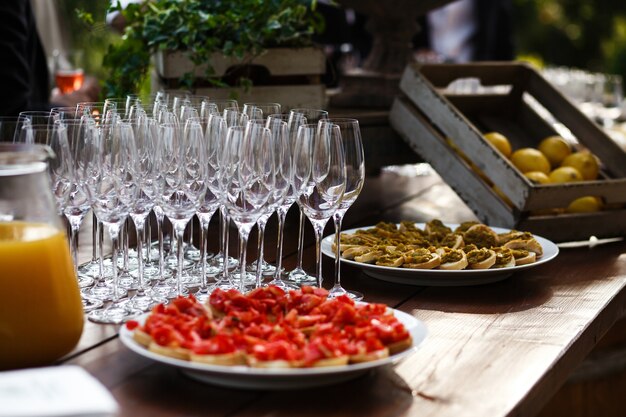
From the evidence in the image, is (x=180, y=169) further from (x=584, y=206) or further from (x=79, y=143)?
(x=584, y=206)

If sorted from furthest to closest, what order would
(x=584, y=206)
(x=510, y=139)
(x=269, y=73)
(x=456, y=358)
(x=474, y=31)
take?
(x=474, y=31) → (x=510, y=139) → (x=269, y=73) → (x=584, y=206) → (x=456, y=358)

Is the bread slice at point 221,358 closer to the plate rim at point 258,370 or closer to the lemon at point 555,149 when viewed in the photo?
the plate rim at point 258,370

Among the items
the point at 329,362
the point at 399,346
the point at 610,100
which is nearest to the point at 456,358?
the point at 399,346

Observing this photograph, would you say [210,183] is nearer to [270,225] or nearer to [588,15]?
[270,225]

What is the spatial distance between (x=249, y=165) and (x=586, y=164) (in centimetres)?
111

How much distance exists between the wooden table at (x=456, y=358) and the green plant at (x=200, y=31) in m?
0.56

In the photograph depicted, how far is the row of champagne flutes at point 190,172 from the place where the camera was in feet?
4.60

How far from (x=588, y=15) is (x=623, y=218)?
Answer: 11.1 meters

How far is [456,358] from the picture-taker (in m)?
1.31

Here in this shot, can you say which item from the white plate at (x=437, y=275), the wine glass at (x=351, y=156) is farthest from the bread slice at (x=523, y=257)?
the wine glass at (x=351, y=156)

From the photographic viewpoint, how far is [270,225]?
2184 millimetres

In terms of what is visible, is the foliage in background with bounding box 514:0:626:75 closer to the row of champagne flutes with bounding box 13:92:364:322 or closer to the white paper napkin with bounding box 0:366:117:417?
the row of champagne flutes with bounding box 13:92:364:322

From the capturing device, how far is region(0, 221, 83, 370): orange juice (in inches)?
45.9

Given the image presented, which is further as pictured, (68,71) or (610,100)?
(610,100)
